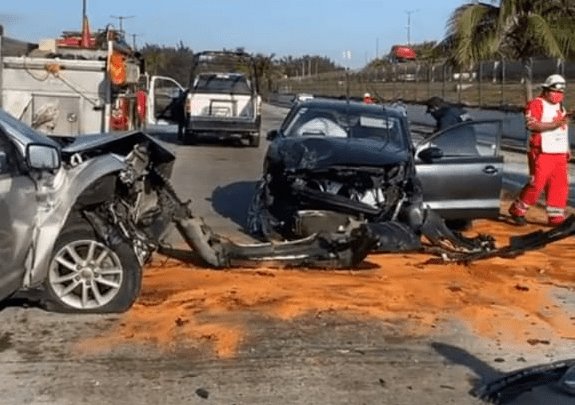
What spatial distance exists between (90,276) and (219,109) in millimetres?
22769

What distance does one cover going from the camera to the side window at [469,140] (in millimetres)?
13492

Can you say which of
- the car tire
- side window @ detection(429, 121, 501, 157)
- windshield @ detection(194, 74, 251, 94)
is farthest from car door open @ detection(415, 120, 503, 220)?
the car tire

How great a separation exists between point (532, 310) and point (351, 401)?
2.92m

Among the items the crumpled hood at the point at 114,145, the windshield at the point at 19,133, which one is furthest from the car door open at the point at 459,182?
the windshield at the point at 19,133

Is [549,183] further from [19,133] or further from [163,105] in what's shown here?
[163,105]

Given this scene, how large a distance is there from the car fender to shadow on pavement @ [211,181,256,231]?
16.6 feet

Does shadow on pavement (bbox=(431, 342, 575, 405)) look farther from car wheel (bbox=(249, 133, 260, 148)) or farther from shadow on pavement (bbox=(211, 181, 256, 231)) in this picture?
car wheel (bbox=(249, 133, 260, 148))

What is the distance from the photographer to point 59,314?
27.7 feet

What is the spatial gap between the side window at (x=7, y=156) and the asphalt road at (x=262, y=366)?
1120 millimetres

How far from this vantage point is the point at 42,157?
25.8 ft

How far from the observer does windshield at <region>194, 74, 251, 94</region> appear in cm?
3112

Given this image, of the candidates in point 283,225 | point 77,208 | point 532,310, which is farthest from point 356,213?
point 77,208

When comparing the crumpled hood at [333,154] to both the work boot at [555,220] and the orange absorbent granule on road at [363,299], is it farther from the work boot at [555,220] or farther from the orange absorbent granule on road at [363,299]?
the work boot at [555,220]

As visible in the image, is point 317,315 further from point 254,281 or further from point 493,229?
point 493,229
